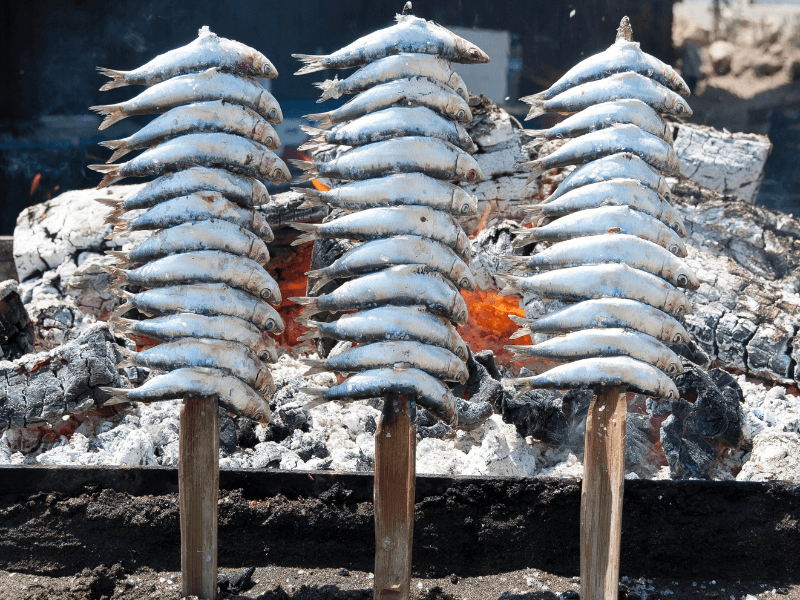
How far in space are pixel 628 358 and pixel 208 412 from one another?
1.53 m

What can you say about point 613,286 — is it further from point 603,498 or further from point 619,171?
point 603,498

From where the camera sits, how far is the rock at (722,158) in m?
5.81

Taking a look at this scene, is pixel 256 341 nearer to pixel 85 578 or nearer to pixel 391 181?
pixel 391 181

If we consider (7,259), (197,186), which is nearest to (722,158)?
(197,186)

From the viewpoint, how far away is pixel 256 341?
2.51 m

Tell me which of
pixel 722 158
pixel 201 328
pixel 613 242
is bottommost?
pixel 201 328

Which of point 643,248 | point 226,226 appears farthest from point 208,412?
point 643,248

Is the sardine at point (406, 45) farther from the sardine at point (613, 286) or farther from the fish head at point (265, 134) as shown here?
the sardine at point (613, 286)

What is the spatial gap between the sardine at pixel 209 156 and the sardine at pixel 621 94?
3.36 ft

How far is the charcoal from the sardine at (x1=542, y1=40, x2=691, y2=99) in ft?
12.3

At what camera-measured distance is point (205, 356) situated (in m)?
2.42

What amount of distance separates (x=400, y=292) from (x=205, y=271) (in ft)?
2.32

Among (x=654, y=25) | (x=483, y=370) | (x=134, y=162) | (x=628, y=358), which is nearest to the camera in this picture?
(x=628, y=358)

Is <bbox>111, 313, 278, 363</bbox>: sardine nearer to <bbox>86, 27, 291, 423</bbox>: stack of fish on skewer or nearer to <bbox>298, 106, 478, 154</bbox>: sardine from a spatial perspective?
<bbox>86, 27, 291, 423</bbox>: stack of fish on skewer
